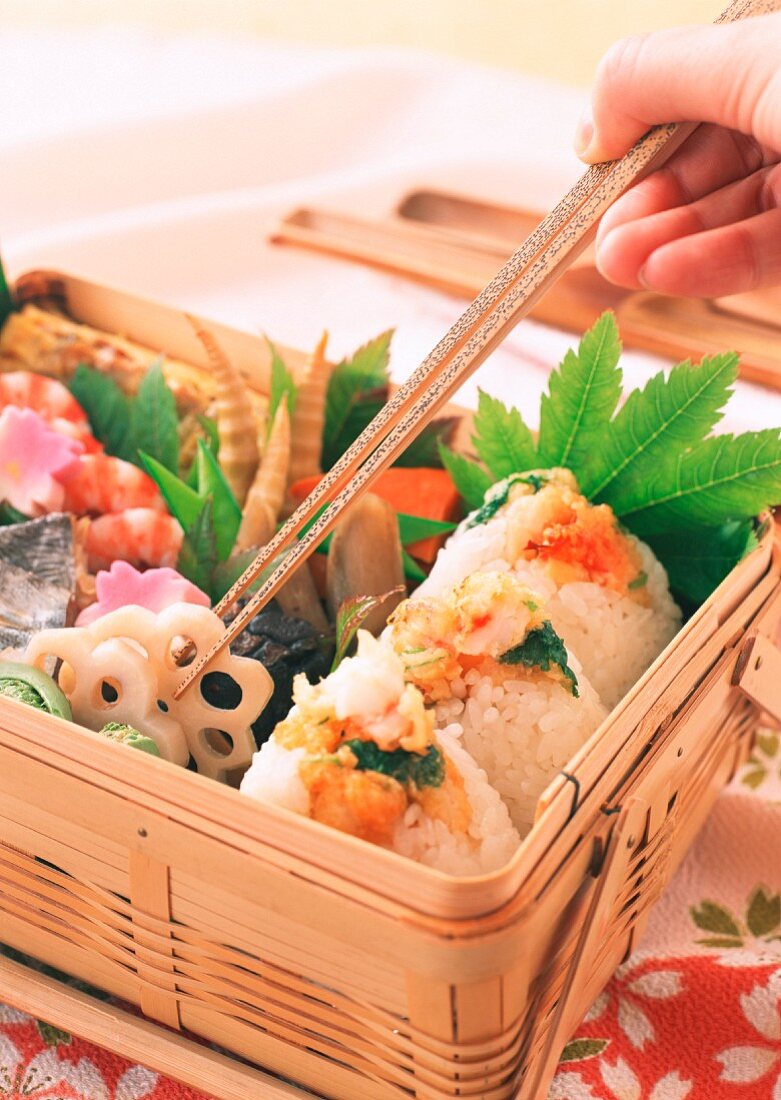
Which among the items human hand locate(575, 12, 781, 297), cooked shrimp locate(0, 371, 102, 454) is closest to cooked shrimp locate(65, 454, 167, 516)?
cooked shrimp locate(0, 371, 102, 454)

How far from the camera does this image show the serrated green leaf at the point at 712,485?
120cm

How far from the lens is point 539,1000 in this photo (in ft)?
2.90

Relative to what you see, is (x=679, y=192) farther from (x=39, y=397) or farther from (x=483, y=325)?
(x=39, y=397)

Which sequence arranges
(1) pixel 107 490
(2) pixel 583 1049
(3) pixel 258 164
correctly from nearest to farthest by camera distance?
(2) pixel 583 1049 < (1) pixel 107 490 < (3) pixel 258 164

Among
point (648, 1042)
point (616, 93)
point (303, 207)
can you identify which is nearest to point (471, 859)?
point (648, 1042)

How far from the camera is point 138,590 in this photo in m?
1.21

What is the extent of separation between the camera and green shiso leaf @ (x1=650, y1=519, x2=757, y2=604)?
4.06 feet

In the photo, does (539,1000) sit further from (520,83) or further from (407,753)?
(520,83)

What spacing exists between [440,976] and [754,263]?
32.0 inches

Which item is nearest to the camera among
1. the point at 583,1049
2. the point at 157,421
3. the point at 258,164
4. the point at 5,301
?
the point at 583,1049

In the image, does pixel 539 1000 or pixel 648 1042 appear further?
pixel 648 1042

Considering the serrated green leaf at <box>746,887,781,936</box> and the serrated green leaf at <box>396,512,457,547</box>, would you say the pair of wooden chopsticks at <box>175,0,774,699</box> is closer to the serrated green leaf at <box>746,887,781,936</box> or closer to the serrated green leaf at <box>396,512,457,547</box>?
the serrated green leaf at <box>396,512,457,547</box>

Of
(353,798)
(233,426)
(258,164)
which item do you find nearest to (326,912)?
(353,798)

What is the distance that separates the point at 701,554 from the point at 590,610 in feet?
0.59
